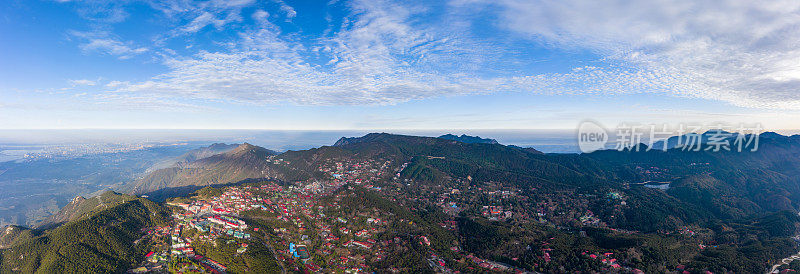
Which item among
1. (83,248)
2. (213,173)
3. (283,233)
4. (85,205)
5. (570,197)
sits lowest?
(85,205)

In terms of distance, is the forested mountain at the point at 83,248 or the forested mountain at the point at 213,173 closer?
the forested mountain at the point at 83,248

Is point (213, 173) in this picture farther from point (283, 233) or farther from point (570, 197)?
point (570, 197)

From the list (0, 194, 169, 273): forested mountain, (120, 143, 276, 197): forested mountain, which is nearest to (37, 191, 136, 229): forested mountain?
(0, 194, 169, 273): forested mountain

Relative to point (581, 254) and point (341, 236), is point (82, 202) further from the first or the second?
point (581, 254)

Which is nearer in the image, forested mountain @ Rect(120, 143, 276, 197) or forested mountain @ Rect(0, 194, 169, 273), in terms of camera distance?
forested mountain @ Rect(0, 194, 169, 273)

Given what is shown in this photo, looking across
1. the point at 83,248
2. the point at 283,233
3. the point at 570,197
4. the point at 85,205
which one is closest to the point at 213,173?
the point at 85,205

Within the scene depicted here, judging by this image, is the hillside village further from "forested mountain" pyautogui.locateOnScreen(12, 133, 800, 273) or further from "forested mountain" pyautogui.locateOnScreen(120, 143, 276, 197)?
"forested mountain" pyautogui.locateOnScreen(120, 143, 276, 197)

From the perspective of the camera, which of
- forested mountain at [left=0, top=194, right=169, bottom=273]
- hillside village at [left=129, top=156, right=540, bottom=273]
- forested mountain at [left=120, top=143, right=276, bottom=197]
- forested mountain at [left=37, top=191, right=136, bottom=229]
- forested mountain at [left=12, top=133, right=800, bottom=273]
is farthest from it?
forested mountain at [left=120, top=143, right=276, bottom=197]

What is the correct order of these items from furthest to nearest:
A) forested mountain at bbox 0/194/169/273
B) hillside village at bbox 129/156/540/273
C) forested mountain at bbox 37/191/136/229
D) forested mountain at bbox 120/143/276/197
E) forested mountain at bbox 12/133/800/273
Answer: forested mountain at bbox 120/143/276/197, forested mountain at bbox 37/191/136/229, forested mountain at bbox 12/133/800/273, hillside village at bbox 129/156/540/273, forested mountain at bbox 0/194/169/273

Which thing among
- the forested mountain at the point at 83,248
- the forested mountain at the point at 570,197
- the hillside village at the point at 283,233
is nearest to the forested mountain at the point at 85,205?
the forested mountain at the point at 570,197

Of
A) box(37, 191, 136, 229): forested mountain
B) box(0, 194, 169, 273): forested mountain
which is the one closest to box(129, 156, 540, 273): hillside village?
box(0, 194, 169, 273): forested mountain

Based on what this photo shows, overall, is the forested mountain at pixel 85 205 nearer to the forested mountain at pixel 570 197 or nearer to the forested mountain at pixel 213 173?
Answer: the forested mountain at pixel 570 197
